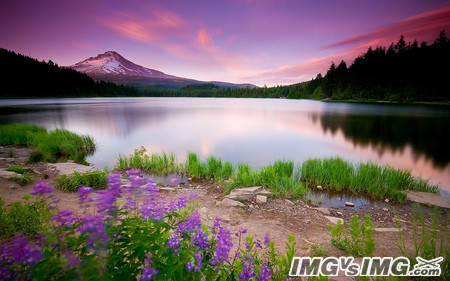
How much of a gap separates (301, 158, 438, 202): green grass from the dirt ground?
66 centimetres

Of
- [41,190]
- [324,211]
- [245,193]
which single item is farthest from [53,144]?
[324,211]

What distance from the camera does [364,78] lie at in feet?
270

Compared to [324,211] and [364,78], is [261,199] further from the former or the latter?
[364,78]

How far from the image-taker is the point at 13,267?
154cm

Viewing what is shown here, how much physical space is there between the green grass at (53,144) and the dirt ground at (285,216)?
176 inches

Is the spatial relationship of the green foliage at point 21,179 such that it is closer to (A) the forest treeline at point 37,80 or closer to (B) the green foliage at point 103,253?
(B) the green foliage at point 103,253

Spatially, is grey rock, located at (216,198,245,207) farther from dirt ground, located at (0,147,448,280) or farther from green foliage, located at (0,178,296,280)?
green foliage, located at (0,178,296,280)

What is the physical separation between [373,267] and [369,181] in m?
6.09

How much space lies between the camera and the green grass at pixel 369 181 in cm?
776

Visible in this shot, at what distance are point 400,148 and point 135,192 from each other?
2142cm

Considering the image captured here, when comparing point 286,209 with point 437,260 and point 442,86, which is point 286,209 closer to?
point 437,260

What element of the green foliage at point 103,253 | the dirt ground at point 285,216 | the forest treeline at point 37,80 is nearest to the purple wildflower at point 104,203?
the green foliage at point 103,253

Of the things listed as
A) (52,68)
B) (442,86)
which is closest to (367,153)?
(442,86)

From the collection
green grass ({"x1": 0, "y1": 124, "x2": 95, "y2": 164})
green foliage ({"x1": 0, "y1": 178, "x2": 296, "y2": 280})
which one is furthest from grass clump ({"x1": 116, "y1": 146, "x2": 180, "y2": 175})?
green foliage ({"x1": 0, "y1": 178, "x2": 296, "y2": 280})
